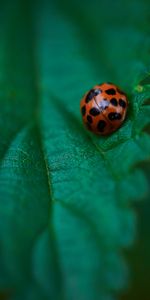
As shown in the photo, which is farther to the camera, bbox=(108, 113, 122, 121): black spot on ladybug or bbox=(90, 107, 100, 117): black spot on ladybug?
bbox=(90, 107, 100, 117): black spot on ladybug

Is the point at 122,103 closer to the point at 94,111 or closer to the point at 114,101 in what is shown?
the point at 114,101

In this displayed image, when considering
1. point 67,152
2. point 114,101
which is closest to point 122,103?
point 114,101

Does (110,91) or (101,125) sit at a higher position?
(110,91)

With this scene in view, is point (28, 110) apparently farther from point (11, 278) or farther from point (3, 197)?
point (11, 278)

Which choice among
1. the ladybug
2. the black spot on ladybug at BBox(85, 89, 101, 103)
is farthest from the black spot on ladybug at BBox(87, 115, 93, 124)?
the black spot on ladybug at BBox(85, 89, 101, 103)

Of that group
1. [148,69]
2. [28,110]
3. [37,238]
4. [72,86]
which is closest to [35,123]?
[28,110]

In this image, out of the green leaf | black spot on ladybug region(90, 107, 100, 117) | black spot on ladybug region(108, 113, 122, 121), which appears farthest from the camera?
black spot on ladybug region(90, 107, 100, 117)

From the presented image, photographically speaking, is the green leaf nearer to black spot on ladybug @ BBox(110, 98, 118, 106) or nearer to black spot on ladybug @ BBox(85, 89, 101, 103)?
black spot on ladybug @ BBox(110, 98, 118, 106)
